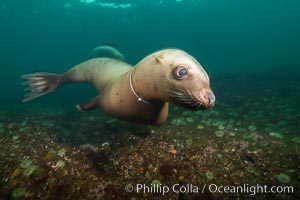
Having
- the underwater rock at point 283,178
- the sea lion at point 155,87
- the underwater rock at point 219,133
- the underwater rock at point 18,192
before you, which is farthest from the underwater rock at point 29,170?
the underwater rock at point 283,178

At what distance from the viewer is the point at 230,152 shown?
A: 3760 mm

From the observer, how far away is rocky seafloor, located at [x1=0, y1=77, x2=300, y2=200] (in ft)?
9.66

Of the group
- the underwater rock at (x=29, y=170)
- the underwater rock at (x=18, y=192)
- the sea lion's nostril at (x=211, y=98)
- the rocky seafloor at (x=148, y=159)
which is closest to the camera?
the sea lion's nostril at (x=211, y=98)

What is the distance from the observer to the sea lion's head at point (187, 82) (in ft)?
6.79

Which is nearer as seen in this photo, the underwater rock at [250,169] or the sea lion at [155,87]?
the sea lion at [155,87]

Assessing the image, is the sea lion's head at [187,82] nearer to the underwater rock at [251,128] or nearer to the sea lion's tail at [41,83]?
the underwater rock at [251,128]

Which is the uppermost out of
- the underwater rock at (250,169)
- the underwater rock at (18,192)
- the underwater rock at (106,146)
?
the underwater rock at (106,146)

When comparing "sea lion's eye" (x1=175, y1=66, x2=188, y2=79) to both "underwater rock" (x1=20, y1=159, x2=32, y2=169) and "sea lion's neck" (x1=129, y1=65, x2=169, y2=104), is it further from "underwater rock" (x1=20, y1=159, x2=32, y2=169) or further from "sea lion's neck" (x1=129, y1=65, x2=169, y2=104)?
"underwater rock" (x1=20, y1=159, x2=32, y2=169)

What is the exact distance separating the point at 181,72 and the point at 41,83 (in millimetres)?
4922

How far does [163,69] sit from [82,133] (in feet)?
11.7

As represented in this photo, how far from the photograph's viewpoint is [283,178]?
9.93 feet

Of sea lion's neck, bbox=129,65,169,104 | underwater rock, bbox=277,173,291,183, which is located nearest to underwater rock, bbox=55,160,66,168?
sea lion's neck, bbox=129,65,169,104

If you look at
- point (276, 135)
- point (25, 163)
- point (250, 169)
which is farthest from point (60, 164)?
point (276, 135)

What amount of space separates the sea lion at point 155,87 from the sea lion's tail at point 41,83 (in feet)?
4.93
